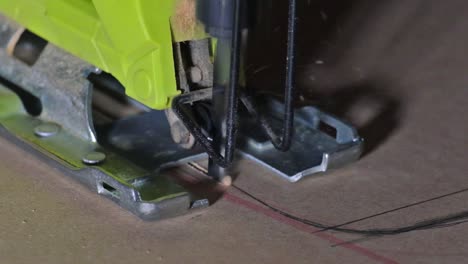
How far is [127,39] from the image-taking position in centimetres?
166

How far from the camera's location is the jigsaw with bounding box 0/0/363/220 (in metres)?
1.61

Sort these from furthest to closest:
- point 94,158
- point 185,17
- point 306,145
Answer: point 306,145
point 94,158
point 185,17

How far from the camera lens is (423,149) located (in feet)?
6.26

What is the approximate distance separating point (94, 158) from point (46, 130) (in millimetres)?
152

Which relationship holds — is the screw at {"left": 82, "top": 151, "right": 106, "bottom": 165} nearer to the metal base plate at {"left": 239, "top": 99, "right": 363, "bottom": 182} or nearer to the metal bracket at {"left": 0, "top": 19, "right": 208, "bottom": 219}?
the metal bracket at {"left": 0, "top": 19, "right": 208, "bottom": 219}

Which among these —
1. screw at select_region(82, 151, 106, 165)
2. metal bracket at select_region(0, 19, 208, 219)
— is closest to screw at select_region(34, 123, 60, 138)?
metal bracket at select_region(0, 19, 208, 219)

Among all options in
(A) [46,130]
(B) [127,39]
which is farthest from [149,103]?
(A) [46,130]

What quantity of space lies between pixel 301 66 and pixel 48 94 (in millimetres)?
599

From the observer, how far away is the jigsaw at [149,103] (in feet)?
5.30

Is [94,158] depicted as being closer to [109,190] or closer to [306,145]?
[109,190]

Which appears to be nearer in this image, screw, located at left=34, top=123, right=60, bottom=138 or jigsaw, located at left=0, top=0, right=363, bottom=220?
jigsaw, located at left=0, top=0, right=363, bottom=220

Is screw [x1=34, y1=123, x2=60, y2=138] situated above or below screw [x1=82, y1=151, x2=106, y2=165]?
below

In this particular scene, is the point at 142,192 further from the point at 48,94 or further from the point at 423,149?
the point at 423,149

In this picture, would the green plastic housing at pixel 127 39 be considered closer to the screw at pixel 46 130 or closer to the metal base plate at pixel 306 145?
the screw at pixel 46 130
